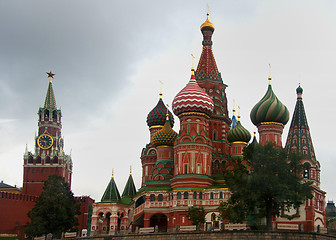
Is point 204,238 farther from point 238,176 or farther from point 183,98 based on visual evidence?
point 183,98

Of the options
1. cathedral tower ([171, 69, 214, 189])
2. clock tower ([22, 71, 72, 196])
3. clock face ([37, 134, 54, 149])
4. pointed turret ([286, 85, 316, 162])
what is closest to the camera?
cathedral tower ([171, 69, 214, 189])

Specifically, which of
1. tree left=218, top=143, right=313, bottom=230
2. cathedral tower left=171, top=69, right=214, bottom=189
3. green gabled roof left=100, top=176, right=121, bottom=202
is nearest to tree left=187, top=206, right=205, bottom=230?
cathedral tower left=171, top=69, right=214, bottom=189

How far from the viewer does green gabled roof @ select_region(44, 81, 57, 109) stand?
3757 inches

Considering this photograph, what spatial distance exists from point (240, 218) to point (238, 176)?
2.98 metres

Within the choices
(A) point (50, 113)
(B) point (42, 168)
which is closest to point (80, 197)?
(B) point (42, 168)

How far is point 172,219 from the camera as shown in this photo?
2160 inches

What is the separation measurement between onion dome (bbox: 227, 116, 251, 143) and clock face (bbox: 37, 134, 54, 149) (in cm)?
4022

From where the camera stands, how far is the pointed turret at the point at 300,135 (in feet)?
192

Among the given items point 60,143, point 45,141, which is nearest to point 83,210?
point 60,143

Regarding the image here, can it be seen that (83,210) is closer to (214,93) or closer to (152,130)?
(152,130)

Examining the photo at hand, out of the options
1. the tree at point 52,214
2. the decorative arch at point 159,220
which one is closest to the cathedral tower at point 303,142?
the decorative arch at point 159,220

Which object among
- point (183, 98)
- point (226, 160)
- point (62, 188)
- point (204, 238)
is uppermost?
point (183, 98)

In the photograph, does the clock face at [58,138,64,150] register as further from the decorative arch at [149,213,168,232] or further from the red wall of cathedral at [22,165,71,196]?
the decorative arch at [149,213,168,232]

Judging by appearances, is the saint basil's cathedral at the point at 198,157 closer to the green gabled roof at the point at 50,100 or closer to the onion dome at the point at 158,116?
the onion dome at the point at 158,116
